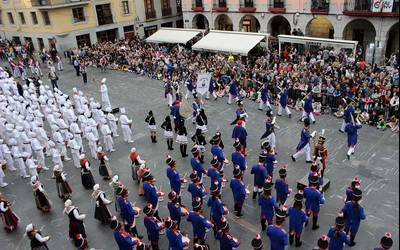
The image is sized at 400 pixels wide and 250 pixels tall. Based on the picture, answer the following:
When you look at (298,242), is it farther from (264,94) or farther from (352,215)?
(264,94)

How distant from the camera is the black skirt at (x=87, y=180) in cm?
1275

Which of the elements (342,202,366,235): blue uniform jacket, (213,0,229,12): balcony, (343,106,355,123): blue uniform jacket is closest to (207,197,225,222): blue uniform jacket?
(342,202,366,235): blue uniform jacket

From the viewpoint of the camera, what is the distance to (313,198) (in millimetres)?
9312

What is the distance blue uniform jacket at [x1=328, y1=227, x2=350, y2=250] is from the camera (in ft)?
25.8

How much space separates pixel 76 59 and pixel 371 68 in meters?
20.8

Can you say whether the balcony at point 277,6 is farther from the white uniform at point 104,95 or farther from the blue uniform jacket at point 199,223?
the blue uniform jacket at point 199,223

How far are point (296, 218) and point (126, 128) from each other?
9244mm

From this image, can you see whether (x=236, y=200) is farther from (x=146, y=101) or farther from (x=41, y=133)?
(x=146, y=101)

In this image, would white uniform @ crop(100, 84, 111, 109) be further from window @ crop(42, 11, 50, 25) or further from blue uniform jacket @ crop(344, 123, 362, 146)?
window @ crop(42, 11, 50, 25)

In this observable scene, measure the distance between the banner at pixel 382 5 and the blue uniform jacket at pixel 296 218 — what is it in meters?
18.4

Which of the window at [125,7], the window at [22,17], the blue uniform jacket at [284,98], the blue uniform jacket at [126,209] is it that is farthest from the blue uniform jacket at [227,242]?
the window at [22,17]

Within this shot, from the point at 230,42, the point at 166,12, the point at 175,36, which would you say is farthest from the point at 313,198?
the point at 166,12

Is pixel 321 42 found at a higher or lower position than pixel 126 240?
higher

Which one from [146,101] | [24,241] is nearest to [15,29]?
[146,101]
